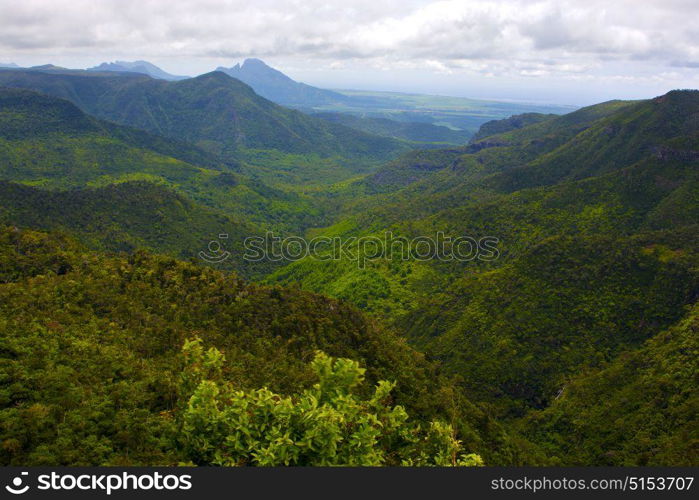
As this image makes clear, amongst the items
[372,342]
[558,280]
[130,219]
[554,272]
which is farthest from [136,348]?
[130,219]

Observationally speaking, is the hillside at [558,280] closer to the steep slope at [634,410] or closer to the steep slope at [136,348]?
the steep slope at [634,410]

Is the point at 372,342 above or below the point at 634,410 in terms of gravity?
above

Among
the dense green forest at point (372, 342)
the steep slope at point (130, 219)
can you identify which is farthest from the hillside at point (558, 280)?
the steep slope at point (130, 219)

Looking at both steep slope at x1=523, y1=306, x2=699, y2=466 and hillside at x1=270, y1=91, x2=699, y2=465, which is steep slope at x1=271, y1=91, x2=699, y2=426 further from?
steep slope at x1=523, y1=306, x2=699, y2=466

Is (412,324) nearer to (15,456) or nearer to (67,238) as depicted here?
(67,238)

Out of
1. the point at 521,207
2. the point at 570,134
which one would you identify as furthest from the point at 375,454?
the point at 570,134

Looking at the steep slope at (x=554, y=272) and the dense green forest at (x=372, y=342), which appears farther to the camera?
the steep slope at (x=554, y=272)

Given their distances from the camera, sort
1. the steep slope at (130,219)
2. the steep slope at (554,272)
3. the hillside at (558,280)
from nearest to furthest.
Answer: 1. the hillside at (558,280)
2. the steep slope at (554,272)
3. the steep slope at (130,219)

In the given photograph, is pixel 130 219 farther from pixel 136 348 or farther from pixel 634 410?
pixel 634 410

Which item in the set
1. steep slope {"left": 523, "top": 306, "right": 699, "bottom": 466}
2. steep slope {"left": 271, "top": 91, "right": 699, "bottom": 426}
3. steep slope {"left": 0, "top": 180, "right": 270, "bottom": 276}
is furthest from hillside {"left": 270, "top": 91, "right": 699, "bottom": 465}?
steep slope {"left": 0, "top": 180, "right": 270, "bottom": 276}

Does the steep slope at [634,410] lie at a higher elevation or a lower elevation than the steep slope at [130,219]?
lower

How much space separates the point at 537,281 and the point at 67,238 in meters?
76.0

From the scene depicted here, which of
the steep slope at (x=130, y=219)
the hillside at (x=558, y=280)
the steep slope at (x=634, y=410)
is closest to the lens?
the steep slope at (x=634, y=410)

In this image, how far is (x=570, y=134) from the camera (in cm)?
19362
